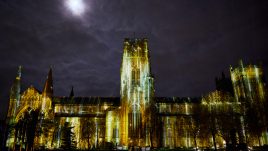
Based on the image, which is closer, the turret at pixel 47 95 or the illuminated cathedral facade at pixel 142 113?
the illuminated cathedral facade at pixel 142 113

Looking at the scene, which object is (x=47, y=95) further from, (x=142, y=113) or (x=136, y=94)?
(x=142, y=113)

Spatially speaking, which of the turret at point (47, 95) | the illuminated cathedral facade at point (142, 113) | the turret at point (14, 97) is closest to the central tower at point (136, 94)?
the illuminated cathedral facade at point (142, 113)

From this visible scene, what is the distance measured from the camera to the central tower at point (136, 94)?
80062 mm

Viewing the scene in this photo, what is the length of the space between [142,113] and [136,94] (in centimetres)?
691

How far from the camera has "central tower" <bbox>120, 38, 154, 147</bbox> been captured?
80062mm

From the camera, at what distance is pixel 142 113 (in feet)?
272

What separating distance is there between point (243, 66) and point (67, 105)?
7247 centimetres

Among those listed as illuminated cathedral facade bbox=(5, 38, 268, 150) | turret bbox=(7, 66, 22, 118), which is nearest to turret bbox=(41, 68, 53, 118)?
illuminated cathedral facade bbox=(5, 38, 268, 150)

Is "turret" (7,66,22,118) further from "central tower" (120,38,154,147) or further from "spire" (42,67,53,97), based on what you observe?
"central tower" (120,38,154,147)

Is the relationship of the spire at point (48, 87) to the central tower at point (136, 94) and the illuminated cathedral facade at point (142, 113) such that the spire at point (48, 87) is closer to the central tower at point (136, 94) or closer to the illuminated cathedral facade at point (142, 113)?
the illuminated cathedral facade at point (142, 113)

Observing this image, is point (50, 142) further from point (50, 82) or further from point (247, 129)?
point (247, 129)

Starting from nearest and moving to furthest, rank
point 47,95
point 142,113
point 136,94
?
1. point 142,113
2. point 136,94
3. point 47,95

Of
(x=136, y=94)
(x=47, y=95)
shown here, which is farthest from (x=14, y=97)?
(x=136, y=94)

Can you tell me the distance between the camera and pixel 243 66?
9788cm
